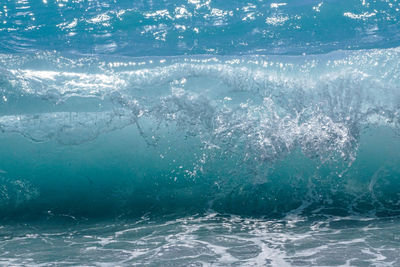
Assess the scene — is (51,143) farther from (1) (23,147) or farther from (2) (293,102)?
(2) (293,102)

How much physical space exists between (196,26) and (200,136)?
8.49 ft

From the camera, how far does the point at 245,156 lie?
5613mm

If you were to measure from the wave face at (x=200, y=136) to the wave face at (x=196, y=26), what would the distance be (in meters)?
0.43

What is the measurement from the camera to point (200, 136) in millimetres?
5812

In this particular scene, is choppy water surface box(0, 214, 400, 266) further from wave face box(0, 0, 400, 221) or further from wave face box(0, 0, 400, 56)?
wave face box(0, 0, 400, 56)

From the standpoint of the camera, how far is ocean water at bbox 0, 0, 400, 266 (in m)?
4.64

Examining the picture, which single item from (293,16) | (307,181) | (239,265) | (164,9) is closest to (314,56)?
(293,16)

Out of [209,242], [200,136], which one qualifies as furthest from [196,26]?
[209,242]

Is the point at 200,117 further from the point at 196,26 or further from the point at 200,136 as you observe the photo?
the point at 196,26

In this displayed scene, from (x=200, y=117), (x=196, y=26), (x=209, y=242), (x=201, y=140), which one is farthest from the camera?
(x=196, y=26)

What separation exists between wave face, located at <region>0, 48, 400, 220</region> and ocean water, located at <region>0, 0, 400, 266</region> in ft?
0.07

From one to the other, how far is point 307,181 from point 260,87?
167 cm

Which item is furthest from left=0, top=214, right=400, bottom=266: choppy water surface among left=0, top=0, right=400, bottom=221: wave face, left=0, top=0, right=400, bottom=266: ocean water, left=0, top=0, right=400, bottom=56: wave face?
left=0, top=0, right=400, bottom=56: wave face

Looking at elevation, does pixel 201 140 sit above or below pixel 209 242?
above
